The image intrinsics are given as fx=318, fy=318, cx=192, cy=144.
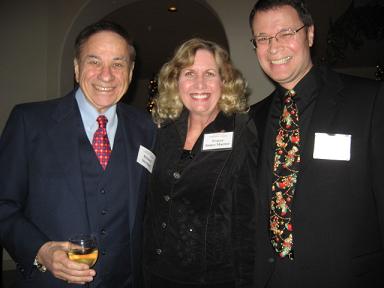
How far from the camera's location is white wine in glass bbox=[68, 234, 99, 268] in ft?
5.22

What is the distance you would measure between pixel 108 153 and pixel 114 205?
0.34m

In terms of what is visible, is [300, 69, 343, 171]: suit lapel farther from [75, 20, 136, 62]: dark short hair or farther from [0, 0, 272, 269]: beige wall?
[0, 0, 272, 269]: beige wall

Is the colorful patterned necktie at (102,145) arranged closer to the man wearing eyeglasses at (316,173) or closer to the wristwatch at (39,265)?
the wristwatch at (39,265)

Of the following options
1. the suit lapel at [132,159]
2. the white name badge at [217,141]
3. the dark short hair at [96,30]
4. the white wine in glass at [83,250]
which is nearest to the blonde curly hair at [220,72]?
the white name badge at [217,141]

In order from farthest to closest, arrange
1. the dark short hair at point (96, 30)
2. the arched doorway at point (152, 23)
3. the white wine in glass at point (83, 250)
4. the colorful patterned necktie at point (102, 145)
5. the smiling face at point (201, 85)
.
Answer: the arched doorway at point (152, 23)
the smiling face at point (201, 85)
the dark short hair at point (96, 30)
the colorful patterned necktie at point (102, 145)
the white wine in glass at point (83, 250)

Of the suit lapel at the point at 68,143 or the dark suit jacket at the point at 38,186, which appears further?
the suit lapel at the point at 68,143

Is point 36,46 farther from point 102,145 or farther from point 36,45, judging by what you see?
point 102,145

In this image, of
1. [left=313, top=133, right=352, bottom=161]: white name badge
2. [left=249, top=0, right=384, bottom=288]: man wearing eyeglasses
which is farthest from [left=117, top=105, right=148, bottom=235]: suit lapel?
[left=313, top=133, right=352, bottom=161]: white name badge

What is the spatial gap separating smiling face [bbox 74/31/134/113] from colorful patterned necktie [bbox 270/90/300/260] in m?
1.17

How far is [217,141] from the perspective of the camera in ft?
7.80

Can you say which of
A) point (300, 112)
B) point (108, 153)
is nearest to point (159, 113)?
point (108, 153)

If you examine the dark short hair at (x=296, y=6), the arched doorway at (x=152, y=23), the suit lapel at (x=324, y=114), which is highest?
the arched doorway at (x=152, y=23)

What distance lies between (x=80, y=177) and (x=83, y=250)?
460 millimetres

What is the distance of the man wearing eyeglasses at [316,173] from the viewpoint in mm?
1757
